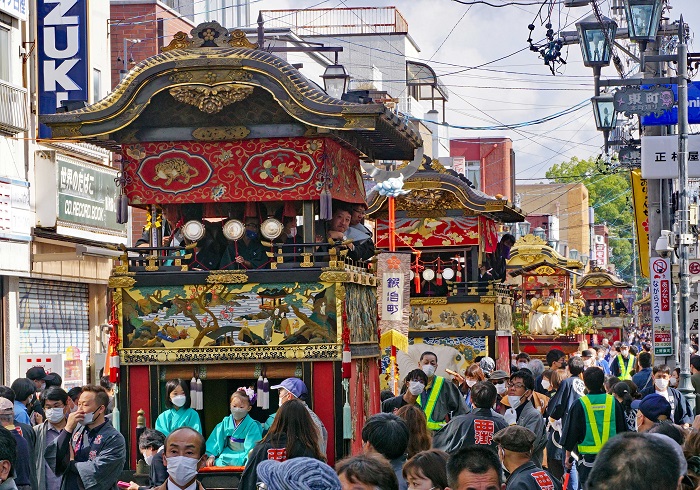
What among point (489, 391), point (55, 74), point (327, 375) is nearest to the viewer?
point (489, 391)

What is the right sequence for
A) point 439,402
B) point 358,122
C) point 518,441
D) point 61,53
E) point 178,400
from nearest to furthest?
1. point 518,441
2. point 178,400
3. point 439,402
4. point 358,122
5. point 61,53

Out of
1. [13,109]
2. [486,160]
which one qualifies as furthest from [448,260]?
[486,160]

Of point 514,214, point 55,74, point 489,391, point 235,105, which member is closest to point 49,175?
point 55,74

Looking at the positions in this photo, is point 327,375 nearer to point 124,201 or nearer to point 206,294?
point 206,294

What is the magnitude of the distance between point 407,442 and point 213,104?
6.98 metres

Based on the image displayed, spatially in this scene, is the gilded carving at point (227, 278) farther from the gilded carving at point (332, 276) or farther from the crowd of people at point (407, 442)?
the crowd of people at point (407, 442)

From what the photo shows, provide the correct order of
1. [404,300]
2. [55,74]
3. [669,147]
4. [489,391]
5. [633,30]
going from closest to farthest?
[489,391], [404,300], [633,30], [669,147], [55,74]

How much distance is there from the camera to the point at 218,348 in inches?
593

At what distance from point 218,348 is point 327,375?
1260 millimetres

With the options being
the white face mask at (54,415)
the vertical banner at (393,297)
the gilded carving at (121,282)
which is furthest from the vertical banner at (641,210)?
the white face mask at (54,415)

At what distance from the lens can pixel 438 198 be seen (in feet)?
86.1

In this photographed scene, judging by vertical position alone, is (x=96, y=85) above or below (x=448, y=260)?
above

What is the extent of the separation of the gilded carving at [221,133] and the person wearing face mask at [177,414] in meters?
2.87

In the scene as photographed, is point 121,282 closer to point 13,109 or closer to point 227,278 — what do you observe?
point 227,278
